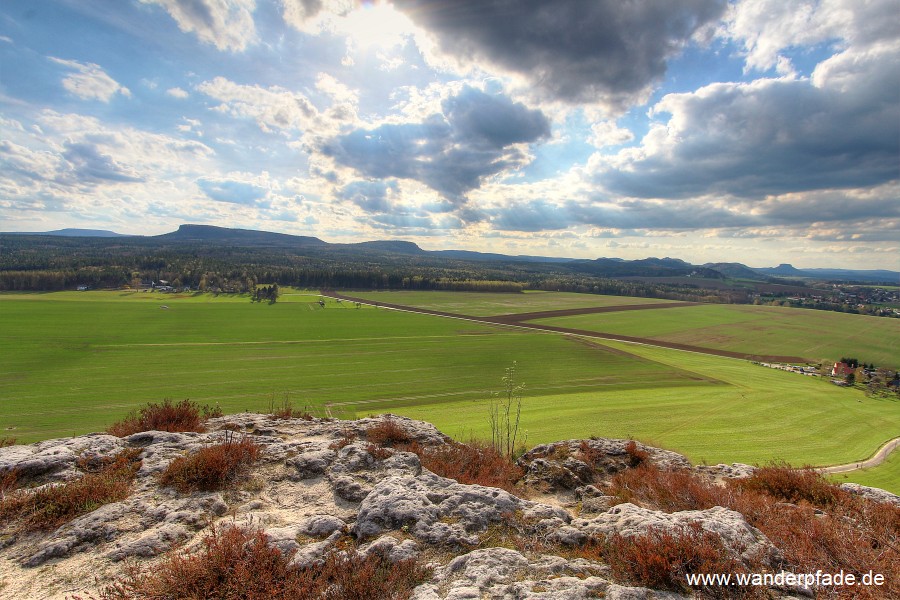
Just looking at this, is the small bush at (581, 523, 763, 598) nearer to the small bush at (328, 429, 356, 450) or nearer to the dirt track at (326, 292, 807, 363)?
the small bush at (328, 429, 356, 450)

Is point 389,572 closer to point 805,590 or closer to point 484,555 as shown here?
point 484,555

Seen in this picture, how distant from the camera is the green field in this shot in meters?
28.4

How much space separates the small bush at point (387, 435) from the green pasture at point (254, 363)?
19504 mm

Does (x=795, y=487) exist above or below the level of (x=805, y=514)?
below

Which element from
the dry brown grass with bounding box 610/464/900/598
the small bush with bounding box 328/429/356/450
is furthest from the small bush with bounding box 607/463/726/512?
the small bush with bounding box 328/429/356/450

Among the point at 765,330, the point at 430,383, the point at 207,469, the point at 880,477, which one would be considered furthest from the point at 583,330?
the point at 207,469

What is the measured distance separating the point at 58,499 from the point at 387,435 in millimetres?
7992

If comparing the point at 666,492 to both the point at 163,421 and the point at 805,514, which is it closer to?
the point at 805,514

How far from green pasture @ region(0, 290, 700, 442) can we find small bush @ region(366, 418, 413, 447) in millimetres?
19504

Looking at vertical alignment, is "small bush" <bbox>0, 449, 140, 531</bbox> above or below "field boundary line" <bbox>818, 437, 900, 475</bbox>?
above

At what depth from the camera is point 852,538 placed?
6.55 meters

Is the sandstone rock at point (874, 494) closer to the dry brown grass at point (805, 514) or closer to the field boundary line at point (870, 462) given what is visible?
the dry brown grass at point (805, 514)

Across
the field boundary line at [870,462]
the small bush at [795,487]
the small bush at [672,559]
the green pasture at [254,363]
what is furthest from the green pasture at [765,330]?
the small bush at [672,559]

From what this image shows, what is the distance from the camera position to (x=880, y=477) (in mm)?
23609
